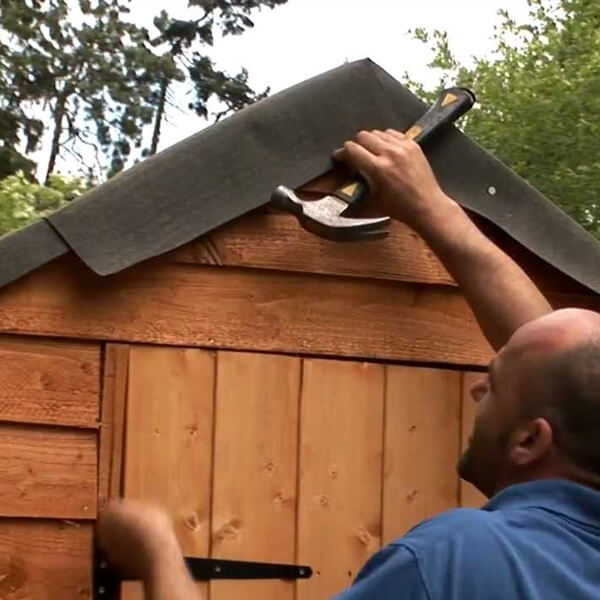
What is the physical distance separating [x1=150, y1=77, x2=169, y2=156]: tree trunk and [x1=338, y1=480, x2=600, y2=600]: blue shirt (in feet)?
62.8

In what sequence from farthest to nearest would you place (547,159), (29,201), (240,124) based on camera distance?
(547,159), (29,201), (240,124)

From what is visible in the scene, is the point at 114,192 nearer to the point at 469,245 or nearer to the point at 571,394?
the point at 469,245

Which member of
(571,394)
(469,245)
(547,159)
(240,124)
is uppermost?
(547,159)

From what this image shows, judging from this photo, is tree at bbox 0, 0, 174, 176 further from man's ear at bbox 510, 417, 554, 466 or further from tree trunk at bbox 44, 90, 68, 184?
man's ear at bbox 510, 417, 554, 466

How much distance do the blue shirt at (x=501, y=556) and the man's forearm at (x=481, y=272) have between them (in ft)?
4.08

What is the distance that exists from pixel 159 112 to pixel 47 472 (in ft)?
59.3

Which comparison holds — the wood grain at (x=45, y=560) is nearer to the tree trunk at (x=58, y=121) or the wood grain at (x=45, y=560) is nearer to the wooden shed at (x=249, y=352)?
the wooden shed at (x=249, y=352)

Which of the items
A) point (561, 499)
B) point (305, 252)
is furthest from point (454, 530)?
point (305, 252)

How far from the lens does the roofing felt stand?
2.70m

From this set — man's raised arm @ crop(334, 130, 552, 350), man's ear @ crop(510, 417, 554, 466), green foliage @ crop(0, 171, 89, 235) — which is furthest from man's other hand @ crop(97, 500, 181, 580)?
green foliage @ crop(0, 171, 89, 235)

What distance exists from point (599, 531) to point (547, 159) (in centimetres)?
652

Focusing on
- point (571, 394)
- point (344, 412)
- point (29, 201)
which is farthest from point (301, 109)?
point (29, 201)

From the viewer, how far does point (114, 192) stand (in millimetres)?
2781

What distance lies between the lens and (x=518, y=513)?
1.56m
